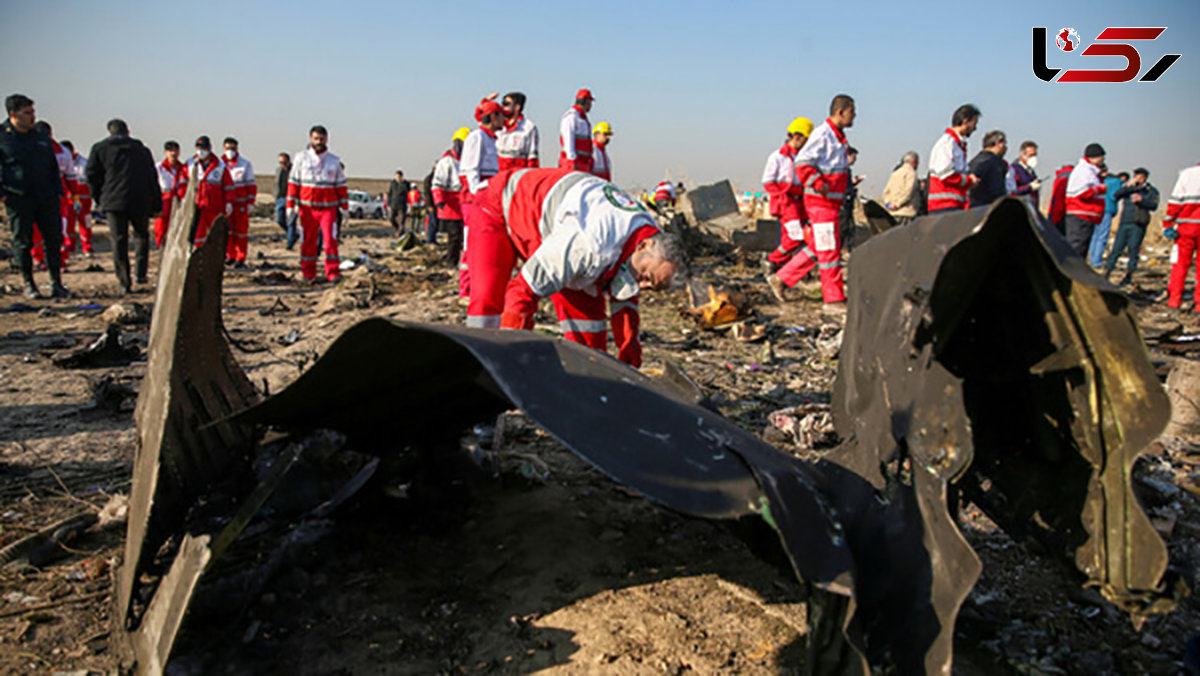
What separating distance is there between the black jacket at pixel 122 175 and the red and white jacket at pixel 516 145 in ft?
14.2

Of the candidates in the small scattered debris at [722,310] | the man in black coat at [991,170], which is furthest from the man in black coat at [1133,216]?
the small scattered debris at [722,310]

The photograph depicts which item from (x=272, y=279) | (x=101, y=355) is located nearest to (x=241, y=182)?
(x=272, y=279)

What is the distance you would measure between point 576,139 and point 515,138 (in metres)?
1.26

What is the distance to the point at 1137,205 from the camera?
438 inches

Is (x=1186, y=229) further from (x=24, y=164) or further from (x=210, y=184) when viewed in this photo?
(x=24, y=164)

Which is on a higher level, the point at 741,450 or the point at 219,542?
the point at 741,450

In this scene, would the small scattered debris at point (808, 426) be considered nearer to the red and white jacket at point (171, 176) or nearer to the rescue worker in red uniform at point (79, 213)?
the red and white jacket at point (171, 176)

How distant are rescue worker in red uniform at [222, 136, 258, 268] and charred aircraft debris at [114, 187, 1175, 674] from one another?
1008 cm

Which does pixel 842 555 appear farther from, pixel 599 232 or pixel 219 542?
pixel 599 232

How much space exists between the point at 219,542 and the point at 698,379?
3778 millimetres

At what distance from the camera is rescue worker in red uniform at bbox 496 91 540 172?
8609 mm

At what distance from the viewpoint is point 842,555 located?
5.40ft

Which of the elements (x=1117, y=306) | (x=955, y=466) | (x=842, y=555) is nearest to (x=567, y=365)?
(x=842, y=555)

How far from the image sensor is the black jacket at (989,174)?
7867 millimetres
